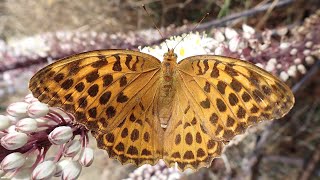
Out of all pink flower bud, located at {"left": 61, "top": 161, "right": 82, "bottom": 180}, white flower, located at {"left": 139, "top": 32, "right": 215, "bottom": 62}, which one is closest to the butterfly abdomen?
white flower, located at {"left": 139, "top": 32, "right": 215, "bottom": 62}

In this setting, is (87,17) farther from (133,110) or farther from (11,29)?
(133,110)

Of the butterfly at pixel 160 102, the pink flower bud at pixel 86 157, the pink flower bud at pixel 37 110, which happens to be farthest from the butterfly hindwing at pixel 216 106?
the pink flower bud at pixel 37 110

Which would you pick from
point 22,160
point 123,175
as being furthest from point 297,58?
point 123,175

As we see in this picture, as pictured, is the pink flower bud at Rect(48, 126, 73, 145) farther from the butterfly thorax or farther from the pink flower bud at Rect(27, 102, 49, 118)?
the butterfly thorax

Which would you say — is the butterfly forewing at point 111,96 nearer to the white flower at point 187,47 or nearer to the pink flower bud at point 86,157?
the pink flower bud at point 86,157

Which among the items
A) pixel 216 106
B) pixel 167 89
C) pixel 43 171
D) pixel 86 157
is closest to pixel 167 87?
pixel 167 89

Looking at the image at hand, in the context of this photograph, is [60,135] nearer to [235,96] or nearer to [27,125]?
[27,125]
